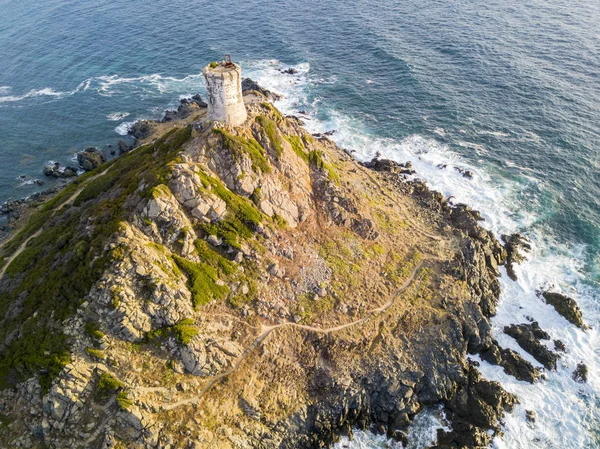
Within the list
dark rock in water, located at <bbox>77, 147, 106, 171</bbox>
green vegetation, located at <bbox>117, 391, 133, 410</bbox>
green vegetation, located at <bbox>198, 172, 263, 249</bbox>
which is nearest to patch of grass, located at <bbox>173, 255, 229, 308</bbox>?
green vegetation, located at <bbox>198, 172, 263, 249</bbox>

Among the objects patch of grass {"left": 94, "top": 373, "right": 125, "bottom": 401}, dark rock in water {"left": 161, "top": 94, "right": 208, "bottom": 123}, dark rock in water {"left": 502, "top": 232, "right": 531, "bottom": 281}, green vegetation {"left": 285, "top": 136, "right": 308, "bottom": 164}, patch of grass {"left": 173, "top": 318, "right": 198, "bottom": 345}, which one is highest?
green vegetation {"left": 285, "top": 136, "right": 308, "bottom": 164}

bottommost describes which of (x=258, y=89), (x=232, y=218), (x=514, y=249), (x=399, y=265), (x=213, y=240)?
(x=514, y=249)

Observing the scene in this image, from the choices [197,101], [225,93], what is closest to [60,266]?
[225,93]

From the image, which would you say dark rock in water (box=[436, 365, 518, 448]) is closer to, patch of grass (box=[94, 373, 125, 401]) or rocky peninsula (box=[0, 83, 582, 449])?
rocky peninsula (box=[0, 83, 582, 449])

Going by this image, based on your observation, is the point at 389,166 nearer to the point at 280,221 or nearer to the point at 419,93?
the point at 419,93

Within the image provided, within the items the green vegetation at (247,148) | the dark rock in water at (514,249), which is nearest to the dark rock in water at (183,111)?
the green vegetation at (247,148)
